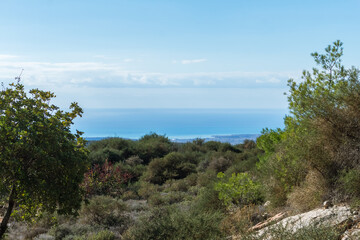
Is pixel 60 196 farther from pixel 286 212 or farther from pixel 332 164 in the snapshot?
pixel 332 164

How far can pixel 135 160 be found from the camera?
81.6 feet

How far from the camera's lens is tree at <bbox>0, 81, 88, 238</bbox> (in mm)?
6902

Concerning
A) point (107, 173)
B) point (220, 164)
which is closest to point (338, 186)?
point (107, 173)

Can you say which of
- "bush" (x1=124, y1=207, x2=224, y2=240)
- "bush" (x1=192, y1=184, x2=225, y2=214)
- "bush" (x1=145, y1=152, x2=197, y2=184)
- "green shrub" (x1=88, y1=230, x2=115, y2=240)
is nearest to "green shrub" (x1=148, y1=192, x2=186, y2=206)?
"bush" (x1=192, y1=184, x2=225, y2=214)

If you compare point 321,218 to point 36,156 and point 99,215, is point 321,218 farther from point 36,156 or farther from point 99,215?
point 99,215

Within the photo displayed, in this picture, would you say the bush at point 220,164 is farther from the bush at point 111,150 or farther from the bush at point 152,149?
the bush at point 111,150

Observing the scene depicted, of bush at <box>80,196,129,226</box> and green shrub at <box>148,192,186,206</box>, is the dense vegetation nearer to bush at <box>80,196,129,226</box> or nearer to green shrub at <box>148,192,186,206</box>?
bush at <box>80,196,129,226</box>

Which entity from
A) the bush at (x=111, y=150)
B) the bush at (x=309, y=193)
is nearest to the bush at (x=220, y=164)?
the bush at (x=111, y=150)

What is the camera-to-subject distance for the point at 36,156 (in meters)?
7.18

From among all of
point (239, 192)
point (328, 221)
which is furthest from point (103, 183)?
point (328, 221)

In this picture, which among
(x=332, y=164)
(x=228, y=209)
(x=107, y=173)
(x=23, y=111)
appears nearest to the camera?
(x=23, y=111)

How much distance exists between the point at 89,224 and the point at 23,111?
508cm

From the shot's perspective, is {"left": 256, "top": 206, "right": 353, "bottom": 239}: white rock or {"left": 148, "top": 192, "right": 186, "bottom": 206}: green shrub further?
{"left": 148, "top": 192, "right": 186, "bottom": 206}: green shrub

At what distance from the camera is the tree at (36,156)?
690 centimetres
